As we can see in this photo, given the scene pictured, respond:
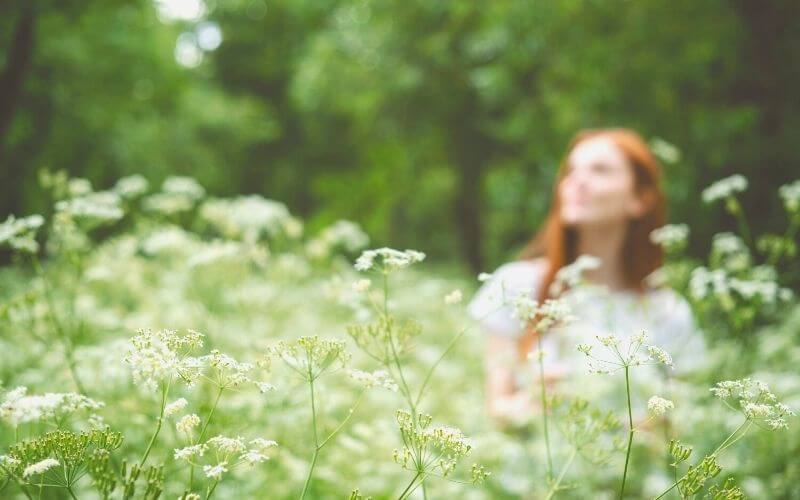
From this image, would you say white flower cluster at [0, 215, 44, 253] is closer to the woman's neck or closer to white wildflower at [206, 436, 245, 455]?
white wildflower at [206, 436, 245, 455]

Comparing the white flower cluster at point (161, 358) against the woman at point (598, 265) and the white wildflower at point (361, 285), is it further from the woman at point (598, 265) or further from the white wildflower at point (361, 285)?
the woman at point (598, 265)

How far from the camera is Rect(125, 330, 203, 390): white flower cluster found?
3.80 ft

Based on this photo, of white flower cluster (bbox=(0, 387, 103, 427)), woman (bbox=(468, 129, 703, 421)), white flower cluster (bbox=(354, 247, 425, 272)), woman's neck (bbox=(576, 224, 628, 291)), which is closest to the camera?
white flower cluster (bbox=(0, 387, 103, 427))

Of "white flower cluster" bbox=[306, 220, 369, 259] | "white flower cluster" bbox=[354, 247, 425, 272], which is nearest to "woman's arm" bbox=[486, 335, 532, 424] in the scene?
"white flower cluster" bbox=[306, 220, 369, 259]

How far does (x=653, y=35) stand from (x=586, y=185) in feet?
17.8

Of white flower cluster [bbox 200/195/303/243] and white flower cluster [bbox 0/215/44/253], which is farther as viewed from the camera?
white flower cluster [bbox 200/195/303/243]

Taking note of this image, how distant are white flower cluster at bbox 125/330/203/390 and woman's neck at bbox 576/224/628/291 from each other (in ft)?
8.77

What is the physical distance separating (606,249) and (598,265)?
11 cm

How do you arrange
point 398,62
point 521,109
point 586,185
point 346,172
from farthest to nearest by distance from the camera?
1. point 346,172
2. point 398,62
3. point 521,109
4. point 586,185

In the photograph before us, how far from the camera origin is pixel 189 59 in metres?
20.6

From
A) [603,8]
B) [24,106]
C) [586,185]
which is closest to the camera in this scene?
[586,185]

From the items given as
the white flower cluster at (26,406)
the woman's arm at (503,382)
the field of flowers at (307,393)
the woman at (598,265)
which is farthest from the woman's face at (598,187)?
the white flower cluster at (26,406)

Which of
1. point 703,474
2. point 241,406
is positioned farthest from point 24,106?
point 703,474

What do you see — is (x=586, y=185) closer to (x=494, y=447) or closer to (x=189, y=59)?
(x=494, y=447)
